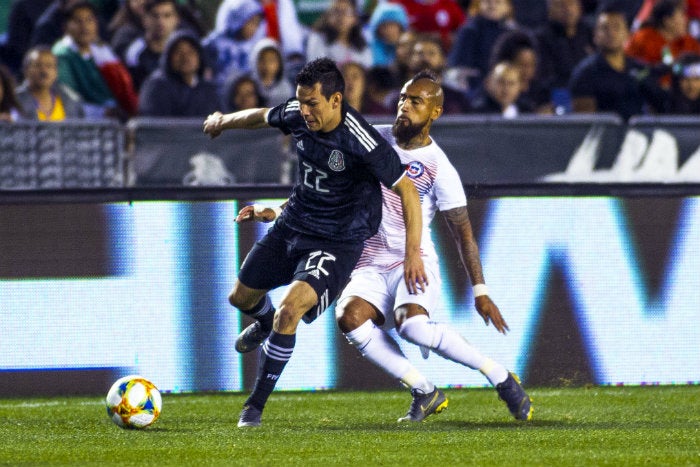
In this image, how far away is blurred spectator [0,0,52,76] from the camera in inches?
502

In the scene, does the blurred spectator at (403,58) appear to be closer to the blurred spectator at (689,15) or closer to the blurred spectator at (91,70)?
the blurred spectator at (91,70)

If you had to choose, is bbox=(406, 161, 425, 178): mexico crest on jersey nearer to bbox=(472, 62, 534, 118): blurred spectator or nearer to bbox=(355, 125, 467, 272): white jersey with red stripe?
bbox=(355, 125, 467, 272): white jersey with red stripe

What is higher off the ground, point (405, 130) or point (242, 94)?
point (405, 130)

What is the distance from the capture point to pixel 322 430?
674 centimetres

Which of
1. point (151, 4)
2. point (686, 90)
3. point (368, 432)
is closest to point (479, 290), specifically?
point (368, 432)

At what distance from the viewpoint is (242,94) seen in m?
10.8

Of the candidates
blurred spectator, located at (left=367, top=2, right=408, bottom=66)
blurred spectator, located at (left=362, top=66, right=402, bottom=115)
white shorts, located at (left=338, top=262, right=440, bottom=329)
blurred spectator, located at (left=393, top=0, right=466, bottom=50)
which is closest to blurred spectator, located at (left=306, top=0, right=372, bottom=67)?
blurred spectator, located at (left=367, top=2, right=408, bottom=66)

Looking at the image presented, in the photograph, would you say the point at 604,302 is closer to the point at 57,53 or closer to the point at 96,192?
the point at 96,192

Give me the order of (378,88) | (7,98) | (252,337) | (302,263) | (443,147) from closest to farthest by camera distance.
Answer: (302,263) < (252,337) < (443,147) < (7,98) < (378,88)

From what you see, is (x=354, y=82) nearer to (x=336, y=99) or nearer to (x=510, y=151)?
(x=510, y=151)

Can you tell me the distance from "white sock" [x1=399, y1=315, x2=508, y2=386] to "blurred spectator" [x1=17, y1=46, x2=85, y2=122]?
15.7 feet

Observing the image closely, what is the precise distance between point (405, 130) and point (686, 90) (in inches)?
204

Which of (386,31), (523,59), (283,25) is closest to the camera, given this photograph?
(523,59)

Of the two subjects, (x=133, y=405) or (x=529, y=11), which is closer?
(x=133, y=405)
